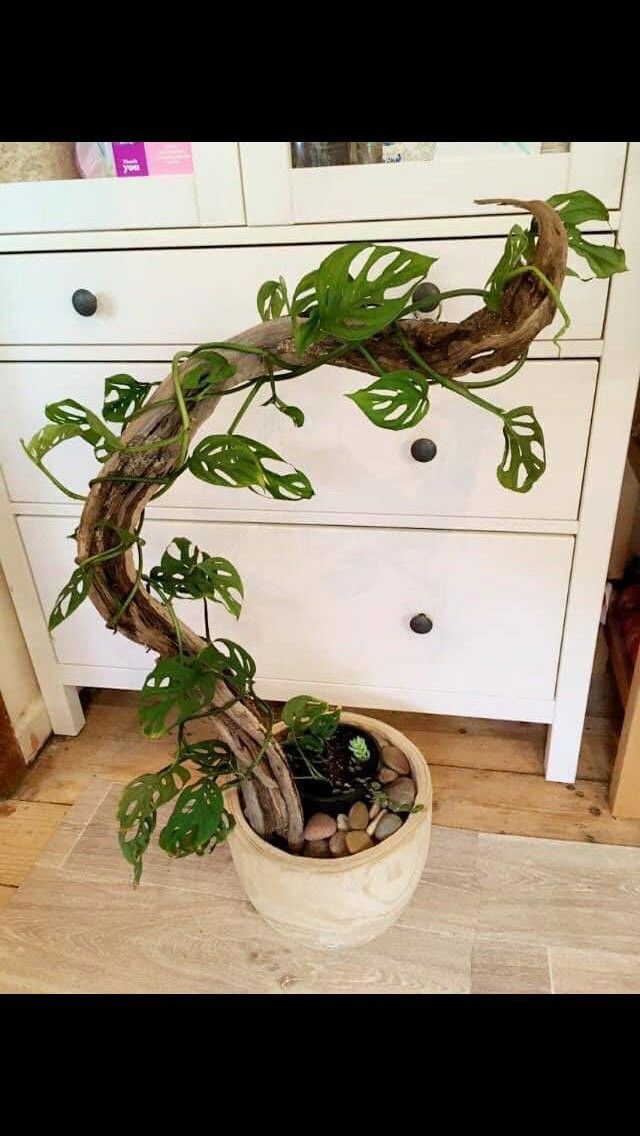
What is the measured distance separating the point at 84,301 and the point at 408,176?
0.41m

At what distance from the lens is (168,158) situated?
0.89 meters

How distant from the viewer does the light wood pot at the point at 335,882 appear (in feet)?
2.80

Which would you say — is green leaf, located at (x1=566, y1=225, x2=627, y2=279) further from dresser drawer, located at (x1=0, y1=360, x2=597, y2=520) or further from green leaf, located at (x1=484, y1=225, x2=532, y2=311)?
dresser drawer, located at (x1=0, y1=360, x2=597, y2=520)

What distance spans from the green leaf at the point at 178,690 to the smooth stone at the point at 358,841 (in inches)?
10.3

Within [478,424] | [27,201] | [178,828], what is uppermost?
[27,201]

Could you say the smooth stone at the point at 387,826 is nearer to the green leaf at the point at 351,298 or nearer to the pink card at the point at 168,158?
the green leaf at the point at 351,298

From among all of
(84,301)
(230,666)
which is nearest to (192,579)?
(230,666)

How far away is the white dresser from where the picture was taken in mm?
866

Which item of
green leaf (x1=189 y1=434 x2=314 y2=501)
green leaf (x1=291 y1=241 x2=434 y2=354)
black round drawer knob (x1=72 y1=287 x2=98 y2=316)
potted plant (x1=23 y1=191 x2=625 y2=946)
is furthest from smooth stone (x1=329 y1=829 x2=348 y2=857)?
black round drawer knob (x1=72 y1=287 x2=98 y2=316)

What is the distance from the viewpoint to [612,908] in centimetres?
100

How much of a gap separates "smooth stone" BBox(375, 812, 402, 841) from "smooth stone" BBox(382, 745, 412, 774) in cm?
7
